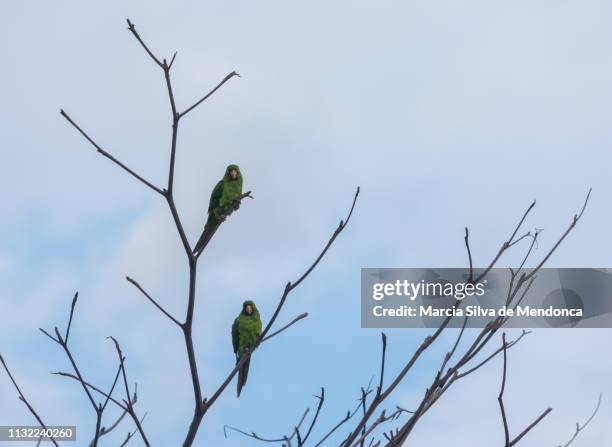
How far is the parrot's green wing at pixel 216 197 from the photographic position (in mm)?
9875

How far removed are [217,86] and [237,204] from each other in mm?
6328

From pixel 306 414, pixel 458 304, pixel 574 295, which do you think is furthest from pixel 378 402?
pixel 574 295

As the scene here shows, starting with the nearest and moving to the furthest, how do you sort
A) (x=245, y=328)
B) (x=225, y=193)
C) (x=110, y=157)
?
(x=110, y=157)
(x=245, y=328)
(x=225, y=193)

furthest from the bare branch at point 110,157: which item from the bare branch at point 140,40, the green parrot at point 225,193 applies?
the green parrot at point 225,193

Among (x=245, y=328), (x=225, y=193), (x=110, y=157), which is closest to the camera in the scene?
(x=110, y=157)

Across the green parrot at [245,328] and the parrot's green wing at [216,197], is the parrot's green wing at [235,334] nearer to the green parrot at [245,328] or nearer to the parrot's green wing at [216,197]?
the green parrot at [245,328]

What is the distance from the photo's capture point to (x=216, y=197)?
998 centimetres

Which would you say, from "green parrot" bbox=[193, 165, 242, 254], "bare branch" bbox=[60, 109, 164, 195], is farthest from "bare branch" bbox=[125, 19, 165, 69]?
"green parrot" bbox=[193, 165, 242, 254]

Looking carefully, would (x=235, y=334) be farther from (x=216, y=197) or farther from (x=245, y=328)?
(x=216, y=197)

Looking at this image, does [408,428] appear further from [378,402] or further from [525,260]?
[525,260]

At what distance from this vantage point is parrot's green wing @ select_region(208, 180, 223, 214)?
988 centimetres

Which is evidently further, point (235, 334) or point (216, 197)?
point (216, 197)

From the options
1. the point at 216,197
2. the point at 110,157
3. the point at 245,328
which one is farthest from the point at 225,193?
the point at 110,157

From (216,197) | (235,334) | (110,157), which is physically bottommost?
(110,157)
